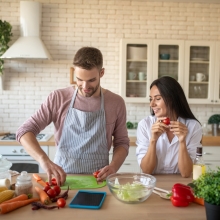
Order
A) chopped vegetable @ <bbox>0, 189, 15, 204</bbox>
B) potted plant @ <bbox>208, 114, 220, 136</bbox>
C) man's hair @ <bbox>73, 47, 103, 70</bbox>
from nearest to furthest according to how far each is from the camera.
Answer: chopped vegetable @ <bbox>0, 189, 15, 204</bbox>
man's hair @ <bbox>73, 47, 103, 70</bbox>
potted plant @ <bbox>208, 114, 220, 136</bbox>

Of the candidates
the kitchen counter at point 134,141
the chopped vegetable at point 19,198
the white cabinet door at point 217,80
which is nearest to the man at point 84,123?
the chopped vegetable at point 19,198

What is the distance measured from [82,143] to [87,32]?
8.39ft

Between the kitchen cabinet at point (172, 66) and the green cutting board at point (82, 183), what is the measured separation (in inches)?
87.3

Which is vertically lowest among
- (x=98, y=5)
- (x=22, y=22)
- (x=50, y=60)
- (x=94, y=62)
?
(x=94, y=62)

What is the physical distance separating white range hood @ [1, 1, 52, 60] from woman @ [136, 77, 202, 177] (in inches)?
83.5

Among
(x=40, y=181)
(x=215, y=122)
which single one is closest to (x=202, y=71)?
(x=215, y=122)

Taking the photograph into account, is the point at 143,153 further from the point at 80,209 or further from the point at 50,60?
the point at 50,60

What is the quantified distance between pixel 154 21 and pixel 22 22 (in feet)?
6.48

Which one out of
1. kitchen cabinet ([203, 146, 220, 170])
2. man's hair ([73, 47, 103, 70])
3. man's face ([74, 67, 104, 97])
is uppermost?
man's hair ([73, 47, 103, 70])

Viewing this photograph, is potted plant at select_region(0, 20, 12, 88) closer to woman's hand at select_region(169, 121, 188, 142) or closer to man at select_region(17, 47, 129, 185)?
man at select_region(17, 47, 129, 185)

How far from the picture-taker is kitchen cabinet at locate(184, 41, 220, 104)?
3.88m

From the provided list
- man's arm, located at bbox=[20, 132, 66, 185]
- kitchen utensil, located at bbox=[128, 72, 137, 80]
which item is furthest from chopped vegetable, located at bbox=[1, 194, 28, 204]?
kitchen utensil, located at bbox=[128, 72, 137, 80]

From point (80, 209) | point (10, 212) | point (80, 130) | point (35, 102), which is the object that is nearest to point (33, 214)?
point (10, 212)

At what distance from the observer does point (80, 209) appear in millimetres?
1321
